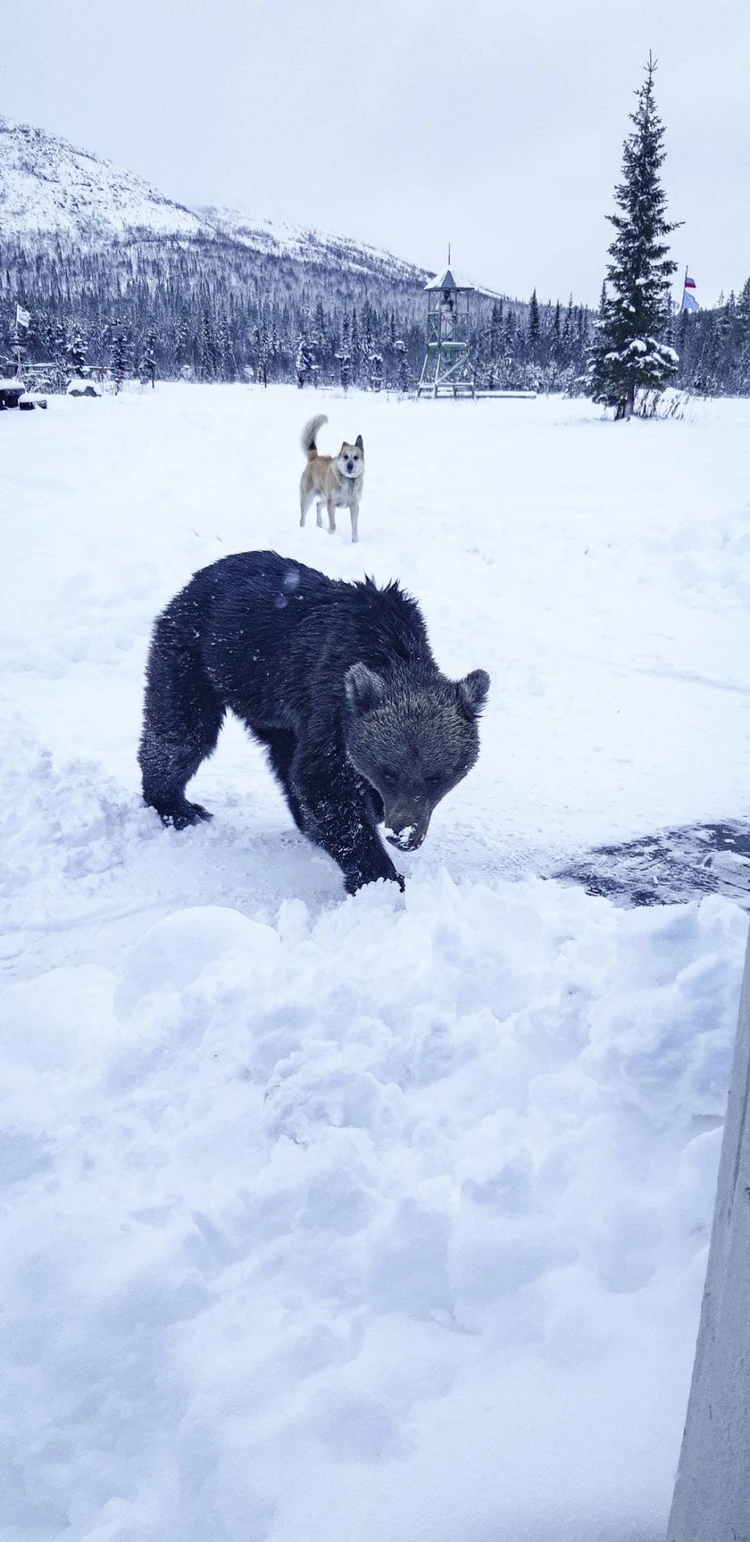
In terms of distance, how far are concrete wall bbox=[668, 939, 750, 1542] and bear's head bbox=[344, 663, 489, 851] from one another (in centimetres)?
252

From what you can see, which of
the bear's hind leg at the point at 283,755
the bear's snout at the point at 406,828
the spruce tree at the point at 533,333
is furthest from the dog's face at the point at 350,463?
the spruce tree at the point at 533,333

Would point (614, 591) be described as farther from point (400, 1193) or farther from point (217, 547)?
point (400, 1193)

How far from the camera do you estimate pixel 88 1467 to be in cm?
149

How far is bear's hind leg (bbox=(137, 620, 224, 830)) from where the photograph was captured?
4.37 m

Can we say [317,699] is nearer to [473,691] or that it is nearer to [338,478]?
[473,691]

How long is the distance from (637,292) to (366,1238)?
2700 centimetres

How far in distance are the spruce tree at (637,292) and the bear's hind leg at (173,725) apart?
71.6ft

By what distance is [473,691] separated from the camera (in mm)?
3803

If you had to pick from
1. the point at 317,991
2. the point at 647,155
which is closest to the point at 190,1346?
the point at 317,991

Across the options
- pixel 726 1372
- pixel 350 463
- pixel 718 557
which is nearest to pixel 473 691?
pixel 726 1372

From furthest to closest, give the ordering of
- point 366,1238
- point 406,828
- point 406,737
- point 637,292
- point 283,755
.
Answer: point 637,292 → point 283,755 → point 406,737 → point 406,828 → point 366,1238

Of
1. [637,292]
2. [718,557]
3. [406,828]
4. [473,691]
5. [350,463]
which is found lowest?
[406,828]

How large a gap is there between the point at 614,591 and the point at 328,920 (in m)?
6.05

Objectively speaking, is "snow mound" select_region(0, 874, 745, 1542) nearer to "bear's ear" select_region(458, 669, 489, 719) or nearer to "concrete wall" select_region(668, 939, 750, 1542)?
"concrete wall" select_region(668, 939, 750, 1542)
